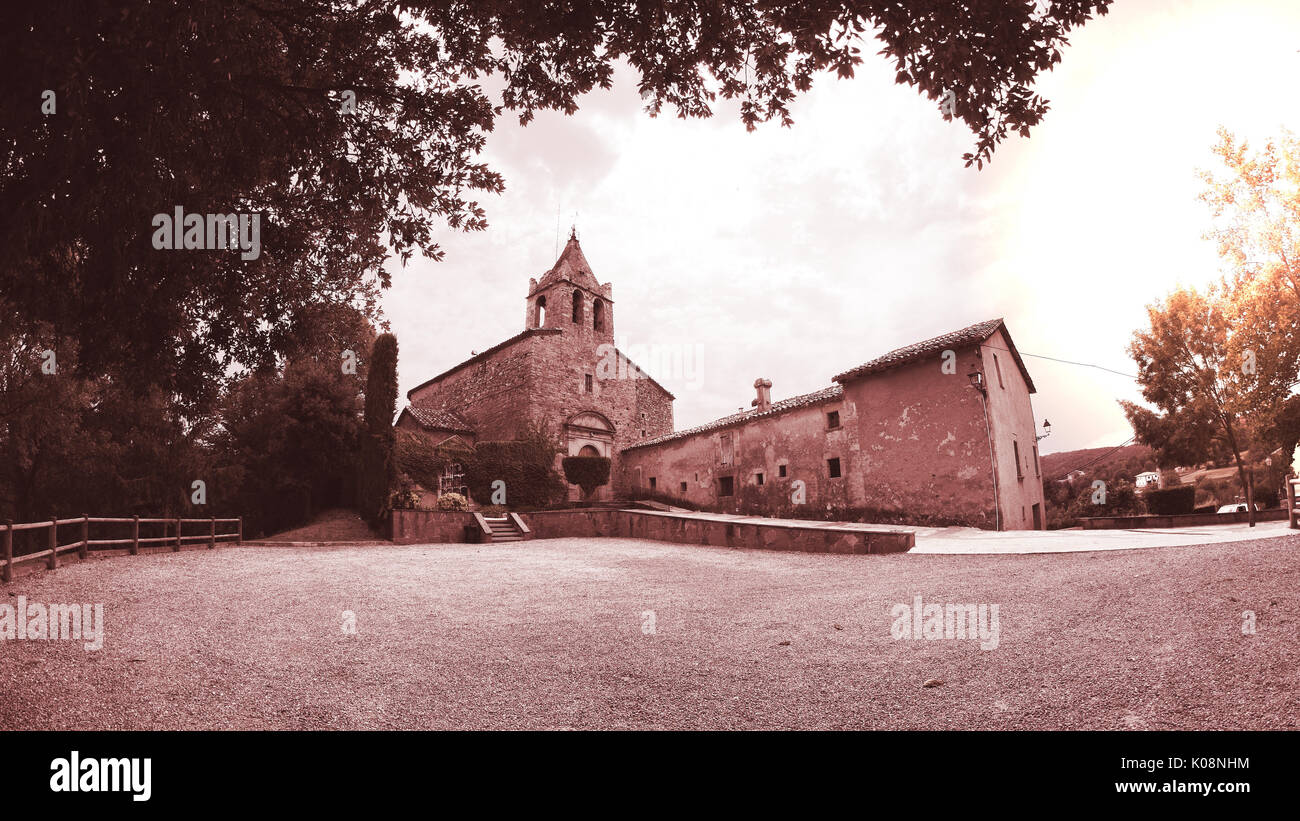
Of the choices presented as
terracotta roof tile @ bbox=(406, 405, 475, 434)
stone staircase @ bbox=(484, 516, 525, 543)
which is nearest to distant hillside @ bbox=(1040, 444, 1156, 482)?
stone staircase @ bbox=(484, 516, 525, 543)

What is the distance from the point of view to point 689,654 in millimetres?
5062

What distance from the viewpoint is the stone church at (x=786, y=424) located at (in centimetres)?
1555

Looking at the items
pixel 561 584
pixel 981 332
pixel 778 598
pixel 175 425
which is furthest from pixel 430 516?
pixel 981 332

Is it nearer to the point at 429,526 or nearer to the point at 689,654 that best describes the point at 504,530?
the point at 429,526

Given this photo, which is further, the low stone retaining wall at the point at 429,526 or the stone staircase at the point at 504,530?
the stone staircase at the point at 504,530

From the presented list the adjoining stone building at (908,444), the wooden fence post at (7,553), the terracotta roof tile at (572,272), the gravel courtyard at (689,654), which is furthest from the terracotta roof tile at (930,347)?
the wooden fence post at (7,553)

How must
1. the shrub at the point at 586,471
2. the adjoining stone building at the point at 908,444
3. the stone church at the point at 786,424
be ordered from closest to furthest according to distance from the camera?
1. the adjoining stone building at the point at 908,444
2. the stone church at the point at 786,424
3. the shrub at the point at 586,471

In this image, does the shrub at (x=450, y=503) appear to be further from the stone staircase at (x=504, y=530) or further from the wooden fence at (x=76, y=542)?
the wooden fence at (x=76, y=542)

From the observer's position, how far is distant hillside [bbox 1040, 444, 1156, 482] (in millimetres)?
33688

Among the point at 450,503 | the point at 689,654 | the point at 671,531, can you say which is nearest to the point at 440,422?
the point at 450,503

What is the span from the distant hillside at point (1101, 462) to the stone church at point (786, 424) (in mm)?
18410

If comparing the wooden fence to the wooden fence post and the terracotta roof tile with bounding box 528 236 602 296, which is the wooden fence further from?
the terracotta roof tile with bounding box 528 236 602 296

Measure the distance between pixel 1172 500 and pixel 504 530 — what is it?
83.9 feet
